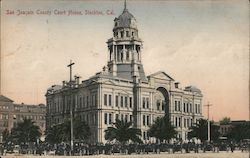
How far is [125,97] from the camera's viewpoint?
124 ft

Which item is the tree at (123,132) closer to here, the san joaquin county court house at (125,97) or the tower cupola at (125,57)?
the san joaquin county court house at (125,97)

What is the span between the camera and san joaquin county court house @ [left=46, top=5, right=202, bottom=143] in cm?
3334

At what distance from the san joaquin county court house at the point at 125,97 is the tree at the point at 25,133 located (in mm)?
3239

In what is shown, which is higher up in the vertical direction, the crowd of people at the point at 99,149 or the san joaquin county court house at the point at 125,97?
the san joaquin county court house at the point at 125,97

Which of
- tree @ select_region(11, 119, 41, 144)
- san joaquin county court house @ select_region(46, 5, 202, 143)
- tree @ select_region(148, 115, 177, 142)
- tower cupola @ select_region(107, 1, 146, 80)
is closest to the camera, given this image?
tree @ select_region(11, 119, 41, 144)

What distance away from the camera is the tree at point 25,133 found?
2825 cm

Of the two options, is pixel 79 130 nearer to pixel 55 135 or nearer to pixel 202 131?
pixel 55 135

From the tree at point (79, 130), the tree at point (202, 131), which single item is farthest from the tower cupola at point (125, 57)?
the tree at point (79, 130)

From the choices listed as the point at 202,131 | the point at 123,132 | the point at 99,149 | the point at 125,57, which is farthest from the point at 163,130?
the point at 125,57

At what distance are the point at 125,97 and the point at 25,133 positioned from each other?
36.5 ft

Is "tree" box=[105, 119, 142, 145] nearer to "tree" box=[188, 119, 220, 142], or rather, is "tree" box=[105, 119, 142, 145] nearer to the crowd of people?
the crowd of people

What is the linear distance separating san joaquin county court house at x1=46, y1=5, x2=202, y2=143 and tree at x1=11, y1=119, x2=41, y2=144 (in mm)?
3239

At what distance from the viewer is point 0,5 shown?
65.2 ft

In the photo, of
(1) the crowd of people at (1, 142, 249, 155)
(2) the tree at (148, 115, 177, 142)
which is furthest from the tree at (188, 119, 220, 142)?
(1) the crowd of people at (1, 142, 249, 155)
